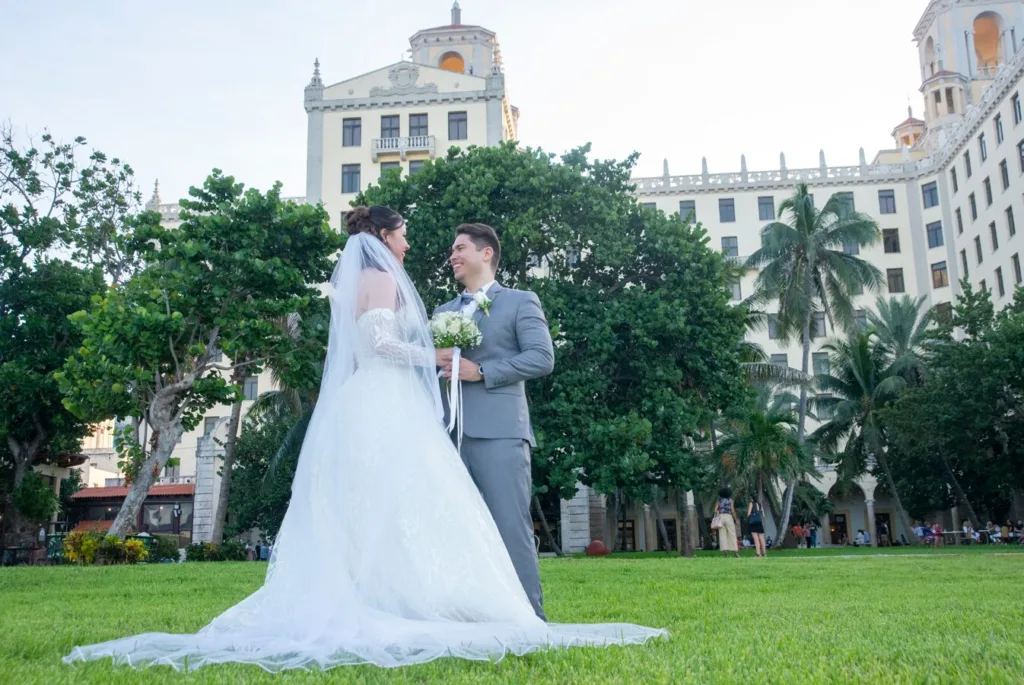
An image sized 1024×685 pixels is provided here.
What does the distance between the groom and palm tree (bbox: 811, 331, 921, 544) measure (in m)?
40.0

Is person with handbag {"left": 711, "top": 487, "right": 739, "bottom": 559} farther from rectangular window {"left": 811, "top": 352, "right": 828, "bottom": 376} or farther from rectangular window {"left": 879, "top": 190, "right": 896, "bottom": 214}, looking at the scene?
rectangular window {"left": 879, "top": 190, "right": 896, "bottom": 214}

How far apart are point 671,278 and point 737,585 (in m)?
16.9

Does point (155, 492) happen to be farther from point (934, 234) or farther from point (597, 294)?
point (934, 234)

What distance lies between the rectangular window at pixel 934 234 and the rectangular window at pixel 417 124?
3207 cm

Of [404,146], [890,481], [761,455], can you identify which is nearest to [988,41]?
[890,481]

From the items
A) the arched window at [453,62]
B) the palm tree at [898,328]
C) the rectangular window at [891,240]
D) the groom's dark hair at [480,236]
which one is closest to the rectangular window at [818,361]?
the rectangular window at [891,240]

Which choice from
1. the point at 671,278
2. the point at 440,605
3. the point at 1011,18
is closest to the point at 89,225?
the point at 671,278

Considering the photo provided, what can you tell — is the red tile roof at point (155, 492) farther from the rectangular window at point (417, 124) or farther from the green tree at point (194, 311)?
the green tree at point (194, 311)

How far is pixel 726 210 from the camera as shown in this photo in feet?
194

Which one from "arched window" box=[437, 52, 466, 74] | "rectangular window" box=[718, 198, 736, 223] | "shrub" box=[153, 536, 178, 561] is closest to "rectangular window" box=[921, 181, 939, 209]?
"rectangular window" box=[718, 198, 736, 223]

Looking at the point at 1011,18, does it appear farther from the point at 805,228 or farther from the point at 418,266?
the point at 418,266

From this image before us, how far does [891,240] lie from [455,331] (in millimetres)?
58470

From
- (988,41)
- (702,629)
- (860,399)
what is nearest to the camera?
(702,629)

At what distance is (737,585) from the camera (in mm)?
9109
